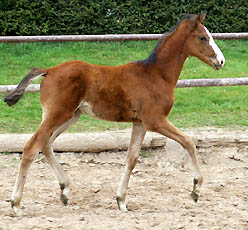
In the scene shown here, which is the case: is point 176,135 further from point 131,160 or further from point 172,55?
point 172,55

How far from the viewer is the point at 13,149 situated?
23.1 feet

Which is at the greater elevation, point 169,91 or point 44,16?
point 169,91

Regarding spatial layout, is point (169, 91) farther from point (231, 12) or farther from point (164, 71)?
point (231, 12)

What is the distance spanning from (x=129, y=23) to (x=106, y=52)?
3.57 feet

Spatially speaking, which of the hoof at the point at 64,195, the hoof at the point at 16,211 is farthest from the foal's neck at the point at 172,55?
the hoof at the point at 16,211

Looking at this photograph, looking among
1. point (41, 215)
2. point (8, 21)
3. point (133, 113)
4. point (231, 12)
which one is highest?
point (133, 113)

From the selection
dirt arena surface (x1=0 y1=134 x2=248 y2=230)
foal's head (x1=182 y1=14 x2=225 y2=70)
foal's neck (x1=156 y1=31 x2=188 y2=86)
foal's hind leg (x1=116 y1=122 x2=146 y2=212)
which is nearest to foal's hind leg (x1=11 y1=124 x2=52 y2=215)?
dirt arena surface (x1=0 y1=134 x2=248 y2=230)

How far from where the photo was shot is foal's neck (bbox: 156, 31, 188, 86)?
5.50m

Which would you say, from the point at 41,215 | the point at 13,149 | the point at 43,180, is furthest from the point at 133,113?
the point at 13,149

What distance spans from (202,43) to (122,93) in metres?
0.88

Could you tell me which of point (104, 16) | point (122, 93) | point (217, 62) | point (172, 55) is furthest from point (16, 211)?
point (104, 16)

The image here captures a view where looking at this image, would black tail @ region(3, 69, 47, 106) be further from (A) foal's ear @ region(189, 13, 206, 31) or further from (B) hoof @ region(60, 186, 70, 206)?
(A) foal's ear @ region(189, 13, 206, 31)

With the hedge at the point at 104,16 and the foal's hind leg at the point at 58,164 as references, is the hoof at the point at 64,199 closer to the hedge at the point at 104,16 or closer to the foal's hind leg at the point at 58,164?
the foal's hind leg at the point at 58,164

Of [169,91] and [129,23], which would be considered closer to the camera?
[169,91]
